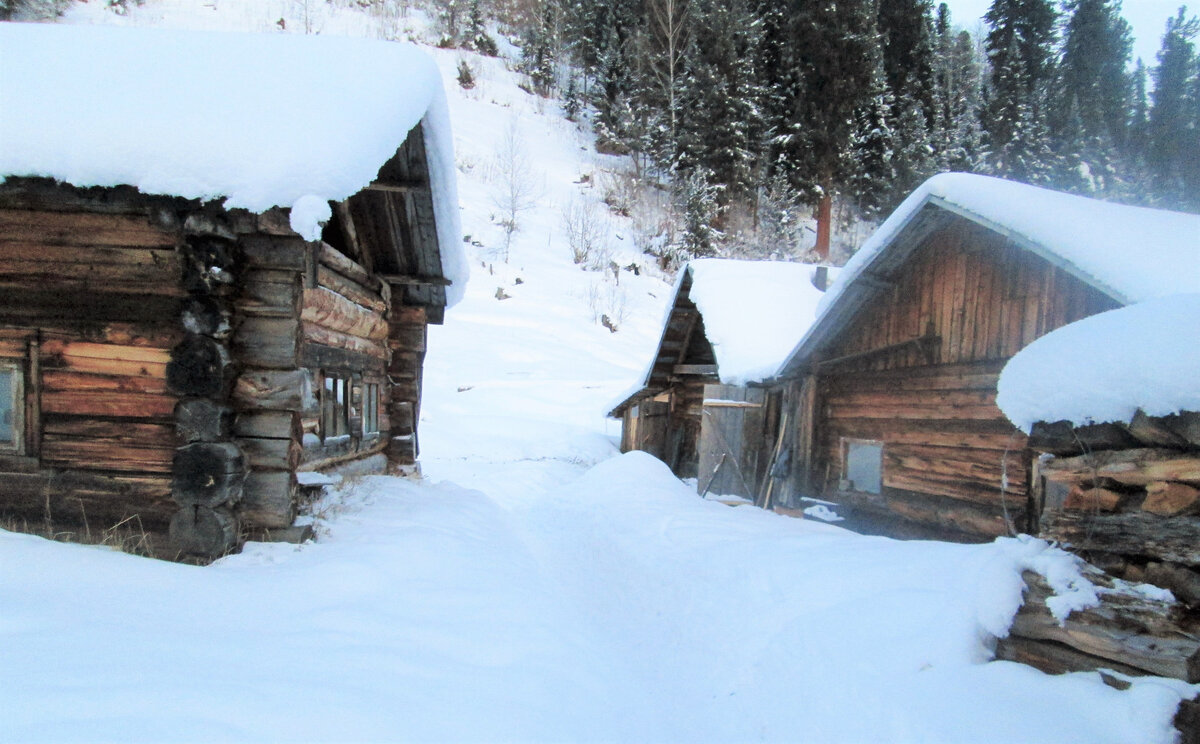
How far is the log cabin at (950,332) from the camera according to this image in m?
5.77

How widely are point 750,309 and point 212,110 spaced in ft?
28.9

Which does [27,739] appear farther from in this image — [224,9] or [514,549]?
[224,9]

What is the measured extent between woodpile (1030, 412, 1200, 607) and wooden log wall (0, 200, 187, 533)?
5757 mm

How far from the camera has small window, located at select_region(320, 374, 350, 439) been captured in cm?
687

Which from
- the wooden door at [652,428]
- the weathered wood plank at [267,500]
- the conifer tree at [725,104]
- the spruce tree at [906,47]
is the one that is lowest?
the wooden door at [652,428]

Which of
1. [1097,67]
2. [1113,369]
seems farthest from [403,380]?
[1097,67]

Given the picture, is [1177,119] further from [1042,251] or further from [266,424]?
[266,424]

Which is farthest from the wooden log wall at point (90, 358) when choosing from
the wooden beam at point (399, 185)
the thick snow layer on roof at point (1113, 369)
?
the thick snow layer on roof at point (1113, 369)

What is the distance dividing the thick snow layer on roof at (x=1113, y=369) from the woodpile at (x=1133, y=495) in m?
0.09

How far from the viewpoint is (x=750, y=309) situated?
11664mm

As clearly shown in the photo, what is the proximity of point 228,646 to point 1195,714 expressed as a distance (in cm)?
405

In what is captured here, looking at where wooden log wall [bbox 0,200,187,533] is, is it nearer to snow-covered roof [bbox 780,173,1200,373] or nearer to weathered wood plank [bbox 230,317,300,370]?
weathered wood plank [bbox 230,317,300,370]

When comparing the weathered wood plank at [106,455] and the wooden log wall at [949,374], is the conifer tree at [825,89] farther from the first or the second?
the weathered wood plank at [106,455]

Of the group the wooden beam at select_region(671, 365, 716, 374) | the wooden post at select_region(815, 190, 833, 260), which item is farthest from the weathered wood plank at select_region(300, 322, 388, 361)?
the wooden post at select_region(815, 190, 833, 260)
